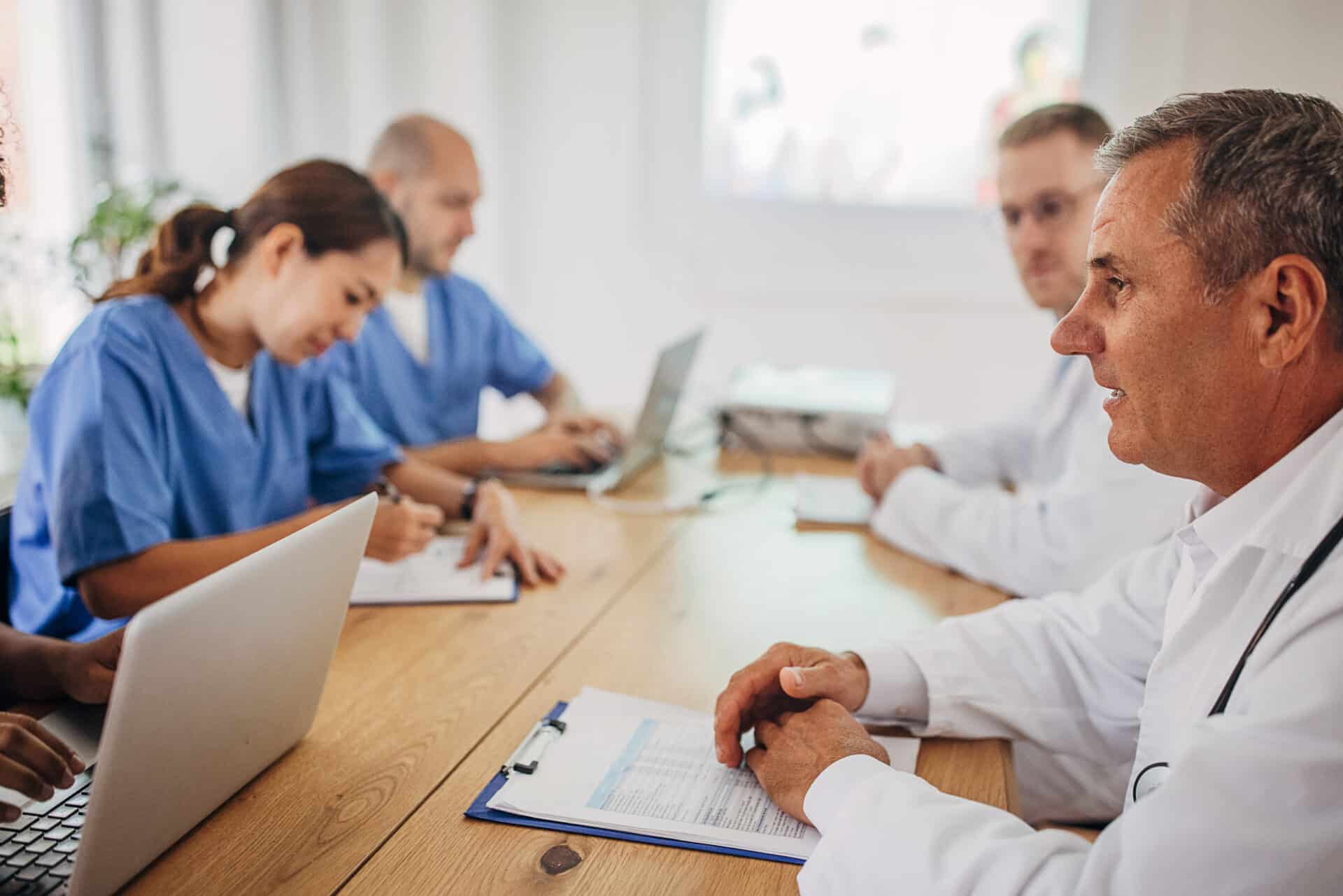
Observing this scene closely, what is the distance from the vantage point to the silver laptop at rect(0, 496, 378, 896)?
30.0 inches

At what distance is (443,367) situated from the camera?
2.53 metres

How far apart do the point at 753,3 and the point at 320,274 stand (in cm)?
247

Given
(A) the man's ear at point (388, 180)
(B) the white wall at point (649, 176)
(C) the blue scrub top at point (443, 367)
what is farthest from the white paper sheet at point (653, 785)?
(B) the white wall at point (649, 176)

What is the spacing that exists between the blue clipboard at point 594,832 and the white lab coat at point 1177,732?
0.19ft

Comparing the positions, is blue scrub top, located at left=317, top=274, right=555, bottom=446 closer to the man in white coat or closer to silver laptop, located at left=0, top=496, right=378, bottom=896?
silver laptop, located at left=0, top=496, right=378, bottom=896

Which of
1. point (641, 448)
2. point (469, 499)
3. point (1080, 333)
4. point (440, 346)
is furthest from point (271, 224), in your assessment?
point (1080, 333)

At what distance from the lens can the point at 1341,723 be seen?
→ 70 centimetres

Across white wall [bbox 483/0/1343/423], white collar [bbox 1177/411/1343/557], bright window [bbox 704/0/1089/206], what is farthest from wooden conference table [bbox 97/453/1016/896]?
bright window [bbox 704/0/1089/206]

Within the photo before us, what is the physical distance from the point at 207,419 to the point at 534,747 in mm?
719

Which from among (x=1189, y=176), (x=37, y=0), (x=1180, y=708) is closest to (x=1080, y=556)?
(x=1180, y=708)

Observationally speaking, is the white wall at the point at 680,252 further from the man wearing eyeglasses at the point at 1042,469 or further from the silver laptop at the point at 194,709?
the silver laptop at the point at 194,709

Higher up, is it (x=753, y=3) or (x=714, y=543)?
(x=753, y=3)

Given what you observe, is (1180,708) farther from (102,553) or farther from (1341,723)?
(102,553)

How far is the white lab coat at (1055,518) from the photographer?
1.57 metres
